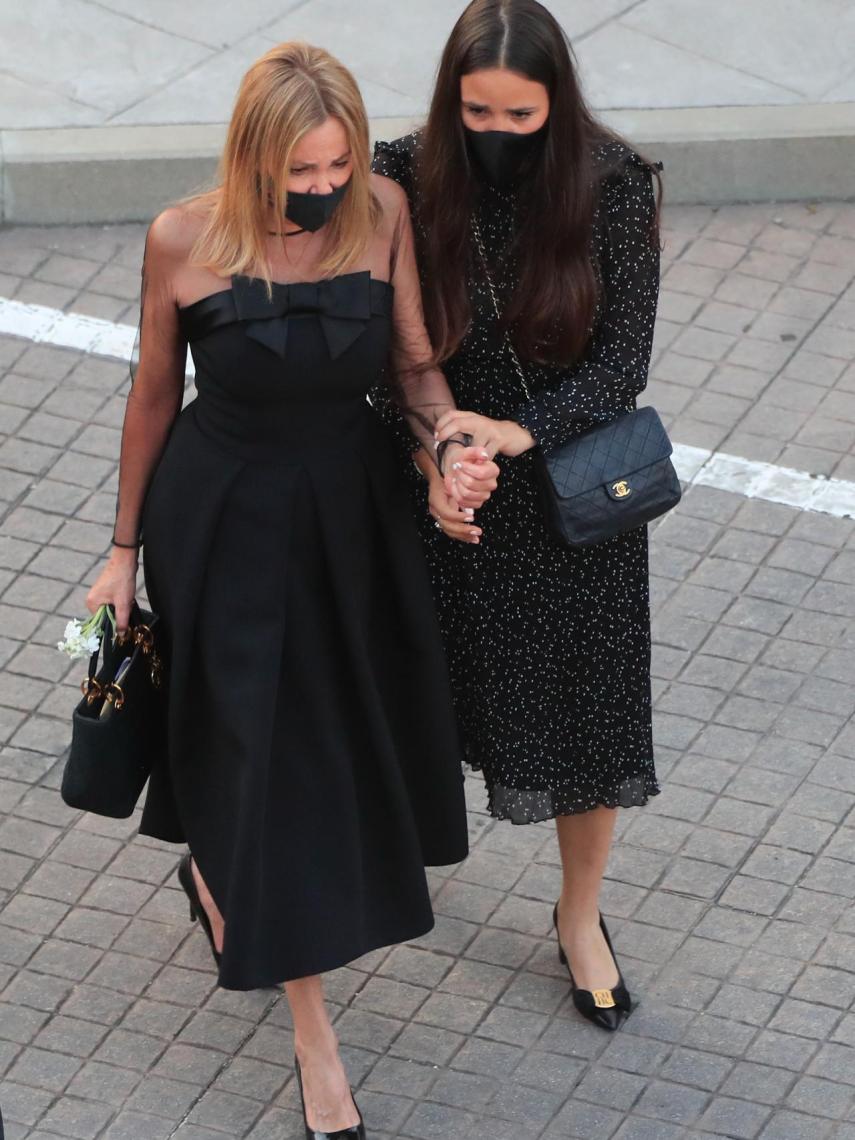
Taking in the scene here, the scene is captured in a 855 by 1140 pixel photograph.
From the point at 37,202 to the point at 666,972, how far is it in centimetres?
403

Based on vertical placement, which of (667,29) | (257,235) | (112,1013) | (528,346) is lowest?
(112,1013)

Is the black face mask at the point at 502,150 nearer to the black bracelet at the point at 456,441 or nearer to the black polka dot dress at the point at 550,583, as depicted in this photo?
the black polka dot dress at the point at 550,583

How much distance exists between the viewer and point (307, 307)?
3.86 m

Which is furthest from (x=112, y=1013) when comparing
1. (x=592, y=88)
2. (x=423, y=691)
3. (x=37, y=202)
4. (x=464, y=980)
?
(x=592, y=88)

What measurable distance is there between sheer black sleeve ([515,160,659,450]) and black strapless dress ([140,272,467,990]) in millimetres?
356

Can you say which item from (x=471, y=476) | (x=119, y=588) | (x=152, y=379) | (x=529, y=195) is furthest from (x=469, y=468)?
(x=119, y=588)

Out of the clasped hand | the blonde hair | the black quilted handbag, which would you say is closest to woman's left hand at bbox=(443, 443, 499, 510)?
the clasped hand

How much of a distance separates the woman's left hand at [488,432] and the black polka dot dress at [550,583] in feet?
0.10

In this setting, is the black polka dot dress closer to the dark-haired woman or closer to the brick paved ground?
the dark-haired woman

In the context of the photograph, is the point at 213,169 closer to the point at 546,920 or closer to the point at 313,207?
the point at 546,920

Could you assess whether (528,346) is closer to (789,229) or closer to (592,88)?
(789,229)

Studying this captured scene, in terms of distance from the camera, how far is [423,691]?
428 cm

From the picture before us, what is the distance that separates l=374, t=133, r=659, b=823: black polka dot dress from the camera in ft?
13.2

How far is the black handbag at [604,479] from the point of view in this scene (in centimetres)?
397
